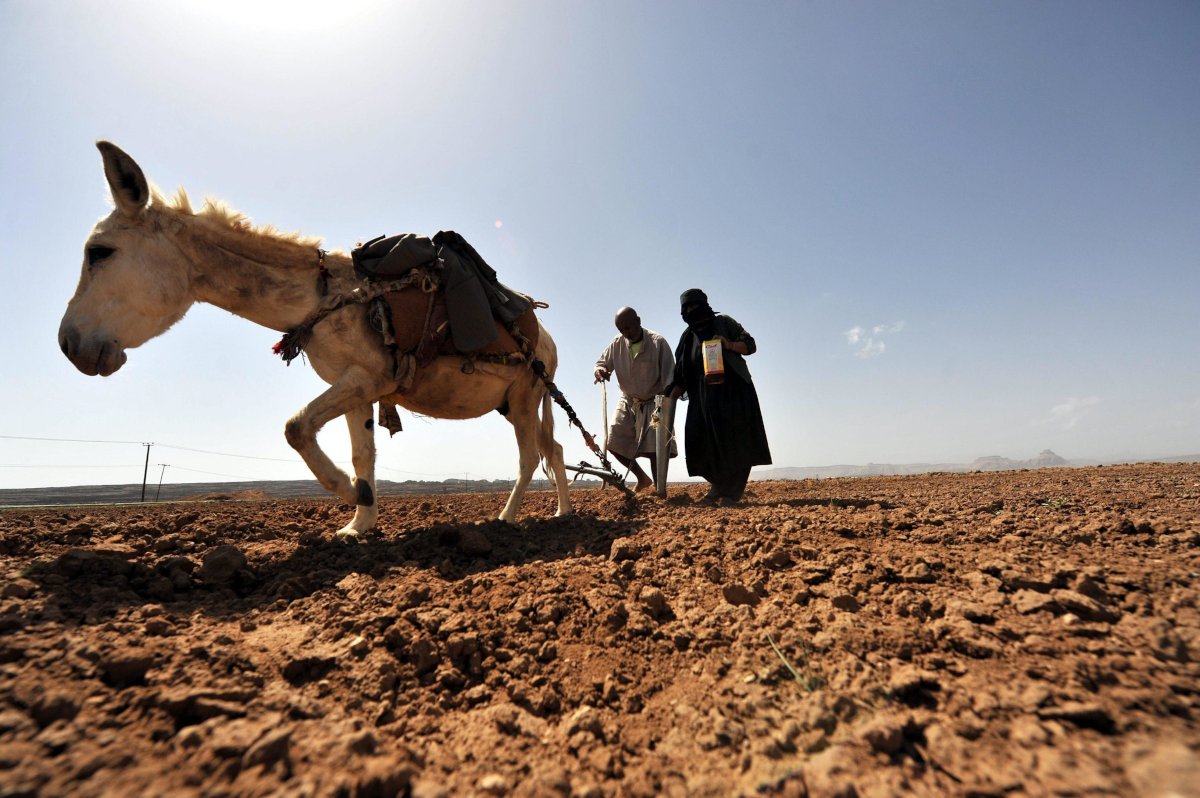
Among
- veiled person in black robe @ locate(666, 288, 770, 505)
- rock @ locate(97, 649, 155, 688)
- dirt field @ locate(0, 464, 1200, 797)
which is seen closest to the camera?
dirt field @ locate(0, 464, 1200, 797)

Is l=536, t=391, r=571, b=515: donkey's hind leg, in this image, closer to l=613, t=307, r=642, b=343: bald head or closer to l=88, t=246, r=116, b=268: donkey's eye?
l=613, t=307, r=642, b=343: bald head

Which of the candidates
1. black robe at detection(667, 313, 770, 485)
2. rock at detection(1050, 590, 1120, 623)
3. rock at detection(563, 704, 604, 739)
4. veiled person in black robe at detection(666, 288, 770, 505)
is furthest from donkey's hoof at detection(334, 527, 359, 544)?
rock at detection(1050, 590, 1120, 623)

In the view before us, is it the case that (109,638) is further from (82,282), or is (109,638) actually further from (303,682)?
(82,282)

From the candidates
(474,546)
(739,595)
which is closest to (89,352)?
(474,546)

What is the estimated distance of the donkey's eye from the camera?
107 inches

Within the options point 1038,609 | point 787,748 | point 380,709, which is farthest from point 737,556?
point 380,709

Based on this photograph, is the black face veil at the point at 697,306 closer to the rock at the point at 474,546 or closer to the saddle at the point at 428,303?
the saddle at the point at 428,303

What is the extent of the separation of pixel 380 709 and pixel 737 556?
4.92 feet

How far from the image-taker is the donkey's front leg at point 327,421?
2.81 metres

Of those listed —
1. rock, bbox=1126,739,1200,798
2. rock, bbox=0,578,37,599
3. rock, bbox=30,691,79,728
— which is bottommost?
rock, bbox=1126,739,1200,798

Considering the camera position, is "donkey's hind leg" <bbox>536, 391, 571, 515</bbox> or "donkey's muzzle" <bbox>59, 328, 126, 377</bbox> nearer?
"donkey's muzzle" <bbox>59, 328, 126, 377</bbox>

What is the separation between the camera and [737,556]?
213 cm

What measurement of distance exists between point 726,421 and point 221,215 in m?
4.28

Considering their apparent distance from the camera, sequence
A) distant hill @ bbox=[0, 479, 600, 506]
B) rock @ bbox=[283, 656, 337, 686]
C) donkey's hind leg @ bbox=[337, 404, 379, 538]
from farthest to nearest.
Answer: distant hill @ bbox=[0, 479, 600, 506]
donkey's hind leg @ bbox=[337, 404, 379, 538]
rock @ bbox=[283, 656, 337, 686]
